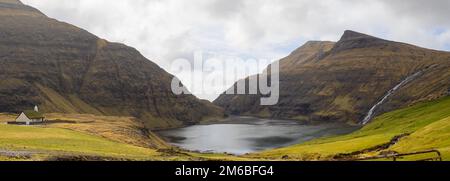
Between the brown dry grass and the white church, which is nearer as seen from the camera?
the brown dry grass

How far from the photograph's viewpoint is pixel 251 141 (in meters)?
174

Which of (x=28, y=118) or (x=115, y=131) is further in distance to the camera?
(x=28, y=118)

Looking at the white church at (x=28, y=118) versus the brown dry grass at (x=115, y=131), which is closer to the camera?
the brown dry grass at (x=115, y=131)

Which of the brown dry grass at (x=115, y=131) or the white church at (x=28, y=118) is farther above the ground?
the white church at (x=28, y=118)

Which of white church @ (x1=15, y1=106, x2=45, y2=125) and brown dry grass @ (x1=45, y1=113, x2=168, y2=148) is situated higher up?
white church @ (x1=15, y1=106, x2=45, y2=125)

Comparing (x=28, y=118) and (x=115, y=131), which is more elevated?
(x=28, y=118)
